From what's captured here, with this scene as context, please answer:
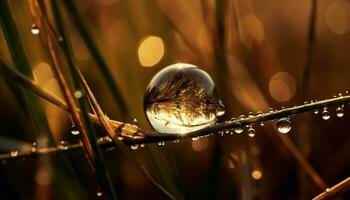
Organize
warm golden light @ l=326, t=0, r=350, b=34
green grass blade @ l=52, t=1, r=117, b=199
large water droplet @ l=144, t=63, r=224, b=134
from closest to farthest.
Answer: green grass blade @ l=52, t=1, r=117, b=199, large water droplet @ l=144, t=63, r=224, b=134, warm golden light @ l=326, t=0, r=350, b=34

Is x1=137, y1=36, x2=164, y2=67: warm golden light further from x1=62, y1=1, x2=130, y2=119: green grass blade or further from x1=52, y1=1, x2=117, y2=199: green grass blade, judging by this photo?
x1=52, y1=1, x2=117, y2=199: green grass blade

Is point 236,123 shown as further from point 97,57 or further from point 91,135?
point 97,57

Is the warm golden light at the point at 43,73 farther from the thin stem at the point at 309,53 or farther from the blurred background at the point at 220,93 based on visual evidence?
the thin stem at the point at 309,53

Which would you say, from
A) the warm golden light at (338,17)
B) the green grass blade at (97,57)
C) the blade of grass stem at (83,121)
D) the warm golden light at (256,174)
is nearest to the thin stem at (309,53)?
the warm golden light at (256,174)

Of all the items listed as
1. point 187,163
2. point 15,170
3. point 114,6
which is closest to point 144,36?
point 114,6

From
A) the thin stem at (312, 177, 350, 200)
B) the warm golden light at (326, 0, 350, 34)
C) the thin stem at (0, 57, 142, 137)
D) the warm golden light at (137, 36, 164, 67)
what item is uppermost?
the warm golden light at (326, 0, 350, 34)

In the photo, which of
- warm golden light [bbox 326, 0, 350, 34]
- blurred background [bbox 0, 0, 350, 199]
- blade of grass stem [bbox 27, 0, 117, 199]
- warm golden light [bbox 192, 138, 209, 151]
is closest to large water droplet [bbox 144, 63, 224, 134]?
blurred background [bbox 0, 0, 350, 199]

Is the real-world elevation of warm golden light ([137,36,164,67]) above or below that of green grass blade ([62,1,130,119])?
above

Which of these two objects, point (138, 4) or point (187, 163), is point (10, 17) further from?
point (138, 4)
